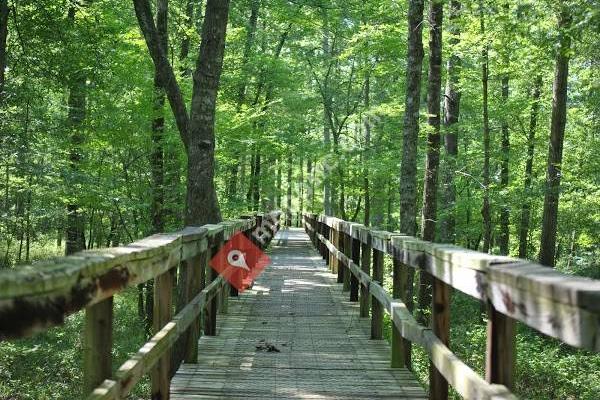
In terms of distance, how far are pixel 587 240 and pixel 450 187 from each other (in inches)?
217

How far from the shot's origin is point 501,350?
2.54 metres

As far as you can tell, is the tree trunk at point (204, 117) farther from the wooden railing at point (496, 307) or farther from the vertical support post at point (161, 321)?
the vertical support post at point (161, 321)

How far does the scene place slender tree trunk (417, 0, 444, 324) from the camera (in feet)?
36.1

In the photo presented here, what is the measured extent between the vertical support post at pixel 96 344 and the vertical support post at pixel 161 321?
125 centimetres

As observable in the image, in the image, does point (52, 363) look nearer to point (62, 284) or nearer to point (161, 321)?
point (161, 321)

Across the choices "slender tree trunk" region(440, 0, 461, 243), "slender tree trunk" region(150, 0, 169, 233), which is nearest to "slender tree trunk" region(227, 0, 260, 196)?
"slender tree trunk" region(440, 0, 461, 243)

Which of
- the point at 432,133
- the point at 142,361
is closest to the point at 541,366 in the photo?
the point at 432,133

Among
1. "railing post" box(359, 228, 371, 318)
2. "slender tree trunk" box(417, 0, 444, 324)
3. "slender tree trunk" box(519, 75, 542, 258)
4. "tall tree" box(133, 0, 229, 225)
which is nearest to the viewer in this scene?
"railing post" box(359, 228, 371, 318)

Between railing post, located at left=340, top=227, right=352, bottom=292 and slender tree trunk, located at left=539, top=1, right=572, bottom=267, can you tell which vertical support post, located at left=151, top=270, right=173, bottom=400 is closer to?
railing post, located at left=340, top=227, right=352, bottom=292

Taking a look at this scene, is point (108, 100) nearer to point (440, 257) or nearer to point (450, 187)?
point (450, 187)

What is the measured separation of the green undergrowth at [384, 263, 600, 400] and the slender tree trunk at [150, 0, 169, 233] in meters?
5.41

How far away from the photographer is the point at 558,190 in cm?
1385

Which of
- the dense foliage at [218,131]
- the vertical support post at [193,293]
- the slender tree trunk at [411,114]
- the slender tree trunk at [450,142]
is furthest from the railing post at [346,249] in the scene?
the slender tree trunk at [450,142]

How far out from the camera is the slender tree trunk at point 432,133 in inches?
433
